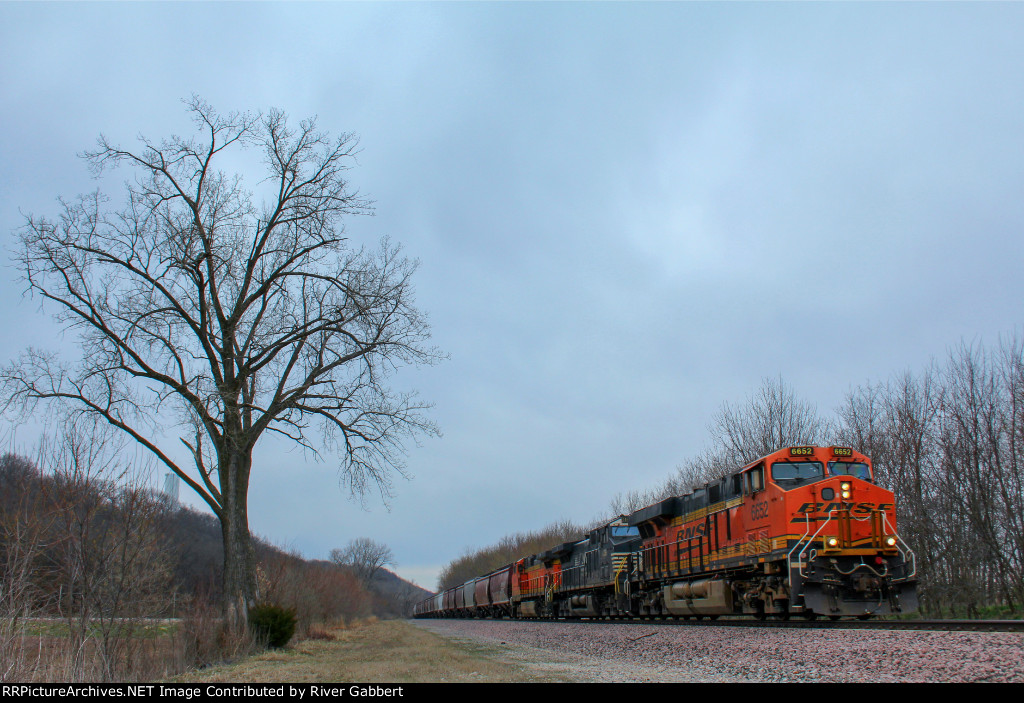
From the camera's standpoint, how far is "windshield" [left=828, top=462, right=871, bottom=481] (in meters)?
15.4

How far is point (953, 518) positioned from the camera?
2667 cm

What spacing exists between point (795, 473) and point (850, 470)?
48.3 inches

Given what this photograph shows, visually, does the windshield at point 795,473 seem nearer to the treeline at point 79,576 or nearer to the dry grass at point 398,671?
the dry grass at point 398,671

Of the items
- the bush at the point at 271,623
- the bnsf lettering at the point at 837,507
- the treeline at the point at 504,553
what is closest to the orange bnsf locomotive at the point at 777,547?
the bnsf lettering at the point at 837,507

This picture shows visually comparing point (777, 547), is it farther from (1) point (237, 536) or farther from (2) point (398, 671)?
(1) point (237, 536)

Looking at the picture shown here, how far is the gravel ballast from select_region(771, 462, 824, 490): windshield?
128 inches

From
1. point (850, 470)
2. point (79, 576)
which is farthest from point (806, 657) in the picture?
point (79, 576)

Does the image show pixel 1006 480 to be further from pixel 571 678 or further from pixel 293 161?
pixel 293 161

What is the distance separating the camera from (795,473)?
1534 centimetres

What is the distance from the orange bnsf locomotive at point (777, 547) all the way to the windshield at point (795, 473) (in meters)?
0.02

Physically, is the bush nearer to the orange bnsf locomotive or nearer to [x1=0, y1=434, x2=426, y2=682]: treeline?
[x1=0, y1=434, x2=426, y2=682]: treeline

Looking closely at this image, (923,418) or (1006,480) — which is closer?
(1006,480)
